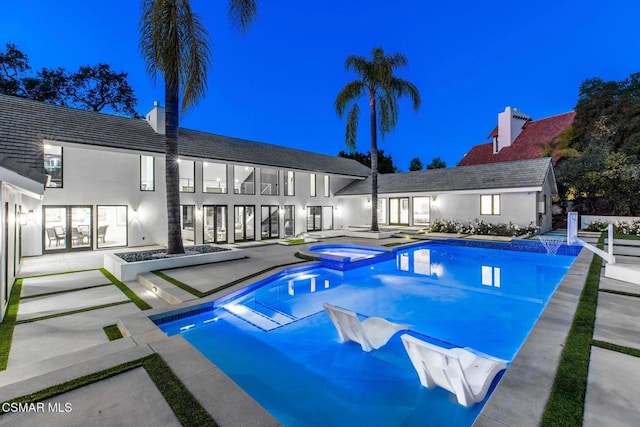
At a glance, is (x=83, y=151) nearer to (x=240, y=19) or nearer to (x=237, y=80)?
(x=240, y=19)

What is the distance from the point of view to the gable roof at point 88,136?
10.3 meters

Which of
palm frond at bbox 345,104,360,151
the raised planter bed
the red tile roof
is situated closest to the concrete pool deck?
the raised planter bed

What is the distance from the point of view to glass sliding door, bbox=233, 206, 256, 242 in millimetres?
16375

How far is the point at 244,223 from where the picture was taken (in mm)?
16656

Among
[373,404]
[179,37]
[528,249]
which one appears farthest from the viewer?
[528,249]

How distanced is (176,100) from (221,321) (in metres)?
7.28

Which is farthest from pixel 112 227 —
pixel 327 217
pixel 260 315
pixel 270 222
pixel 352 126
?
pixel 327 217

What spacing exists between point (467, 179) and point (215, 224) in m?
15.4

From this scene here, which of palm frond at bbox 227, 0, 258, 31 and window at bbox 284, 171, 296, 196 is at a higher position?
palm frond at bbox 227, 0, 258, 31

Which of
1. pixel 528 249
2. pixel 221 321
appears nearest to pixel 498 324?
pixel 221 321

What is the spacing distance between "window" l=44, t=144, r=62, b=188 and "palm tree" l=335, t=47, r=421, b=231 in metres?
12.2

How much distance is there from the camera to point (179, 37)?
858 cm

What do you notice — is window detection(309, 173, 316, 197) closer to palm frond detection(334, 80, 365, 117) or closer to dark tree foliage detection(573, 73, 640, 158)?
palm frond detection(334, 80, 365, 117)

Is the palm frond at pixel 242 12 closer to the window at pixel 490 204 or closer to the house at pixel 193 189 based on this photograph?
the house at pixel 193 189
